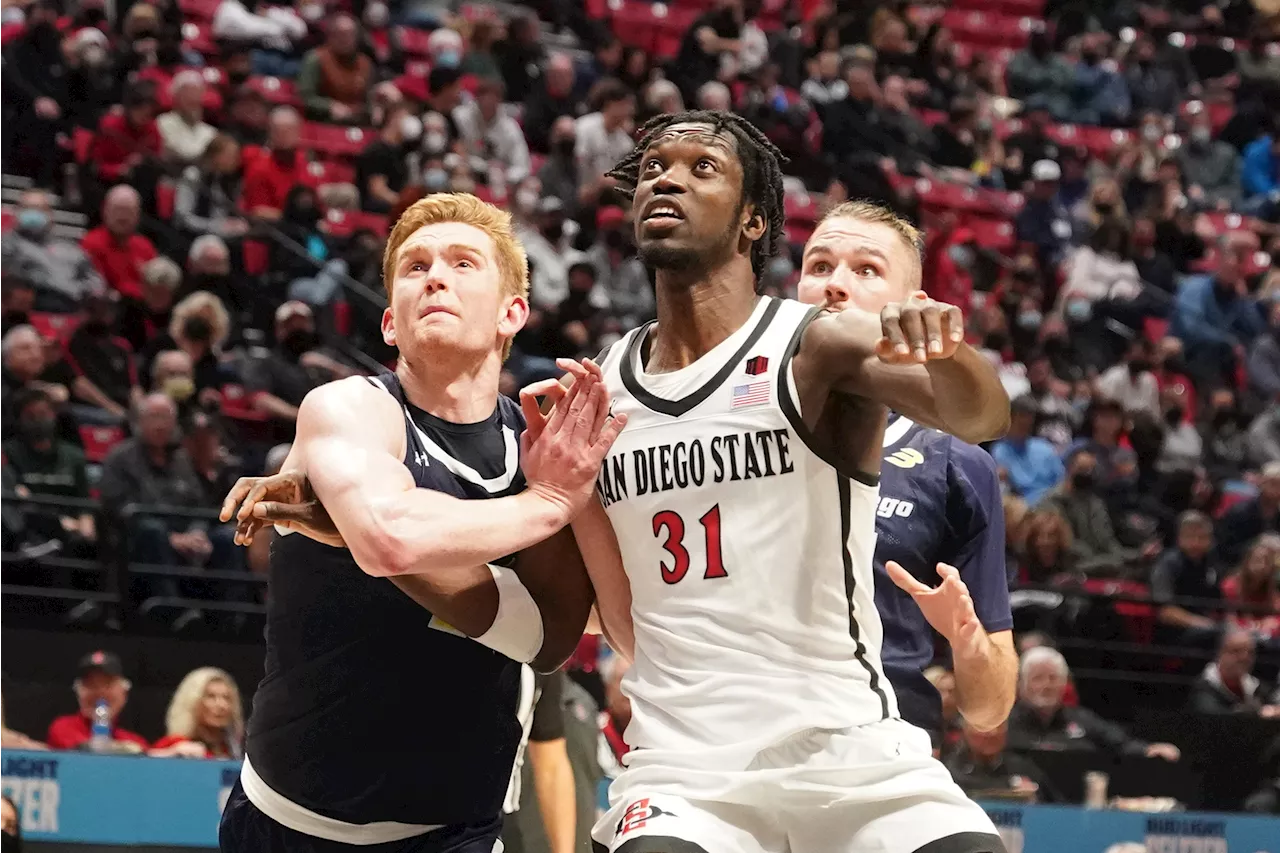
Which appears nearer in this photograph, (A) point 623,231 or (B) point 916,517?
(B) point 916,517

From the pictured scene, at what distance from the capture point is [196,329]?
10.9 meters

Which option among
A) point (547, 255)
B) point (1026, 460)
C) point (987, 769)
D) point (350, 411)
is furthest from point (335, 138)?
point (350, 411)

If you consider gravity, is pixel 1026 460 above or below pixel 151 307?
below

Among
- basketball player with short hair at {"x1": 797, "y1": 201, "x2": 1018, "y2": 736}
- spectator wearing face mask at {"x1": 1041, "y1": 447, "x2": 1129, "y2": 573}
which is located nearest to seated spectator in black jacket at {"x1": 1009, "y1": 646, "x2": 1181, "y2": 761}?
spectator wearing face mask at {"x1": 1041, "y1": 447, "x2": 1129, "y2": 573}

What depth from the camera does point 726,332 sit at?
4.08 meters

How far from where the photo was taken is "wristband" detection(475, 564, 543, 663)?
14.0 feet

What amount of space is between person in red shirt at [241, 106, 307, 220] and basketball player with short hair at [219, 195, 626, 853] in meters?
8.68

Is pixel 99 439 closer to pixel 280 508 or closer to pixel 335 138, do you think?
pixel 335 138

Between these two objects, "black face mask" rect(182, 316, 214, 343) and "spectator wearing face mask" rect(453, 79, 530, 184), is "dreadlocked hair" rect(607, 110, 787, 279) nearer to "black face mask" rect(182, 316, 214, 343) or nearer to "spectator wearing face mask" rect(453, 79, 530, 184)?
"black face mask" rect(182, 316, 214, 343)

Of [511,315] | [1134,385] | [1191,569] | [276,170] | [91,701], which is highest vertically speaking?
[276,170]

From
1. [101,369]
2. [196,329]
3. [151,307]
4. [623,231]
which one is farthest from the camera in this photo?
[623,231]

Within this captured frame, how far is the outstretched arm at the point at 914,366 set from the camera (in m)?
3.33

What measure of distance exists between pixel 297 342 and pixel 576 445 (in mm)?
7625

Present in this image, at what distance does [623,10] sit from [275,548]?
1466 centimetres
